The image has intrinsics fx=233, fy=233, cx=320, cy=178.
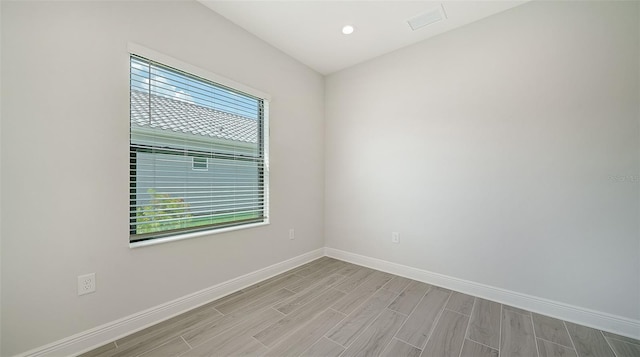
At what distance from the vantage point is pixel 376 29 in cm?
244

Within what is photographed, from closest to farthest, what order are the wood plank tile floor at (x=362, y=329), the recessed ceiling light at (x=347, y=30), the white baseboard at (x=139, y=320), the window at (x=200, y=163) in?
1. the white baseboard at (x=139, y=320)
2. the wood plank tile floor at (x=362, y=329)
3. the window at (x=200, y=163)
4. the recessed ceiling light at (x=347, y=30)

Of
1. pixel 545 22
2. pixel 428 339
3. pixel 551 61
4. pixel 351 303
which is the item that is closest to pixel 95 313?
pixel 351 303

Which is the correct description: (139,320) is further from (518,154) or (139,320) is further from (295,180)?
(518,154)

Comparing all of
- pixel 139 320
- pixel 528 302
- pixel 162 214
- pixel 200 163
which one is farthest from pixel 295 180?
pixel 528 302

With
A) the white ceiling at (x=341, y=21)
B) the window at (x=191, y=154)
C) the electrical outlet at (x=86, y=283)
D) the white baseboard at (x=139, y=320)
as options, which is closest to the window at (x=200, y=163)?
the window at (x=191, y=154)

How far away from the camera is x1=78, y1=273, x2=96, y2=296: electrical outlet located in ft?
4.87

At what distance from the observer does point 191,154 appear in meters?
2.06

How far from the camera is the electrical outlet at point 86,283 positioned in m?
1.48

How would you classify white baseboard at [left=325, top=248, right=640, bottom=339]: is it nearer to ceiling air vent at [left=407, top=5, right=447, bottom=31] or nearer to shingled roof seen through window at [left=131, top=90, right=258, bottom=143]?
shingled roof seen through window at [left=131, top=90, right=258, bottom=143]

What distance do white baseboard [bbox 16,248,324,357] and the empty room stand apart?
0.04 ft

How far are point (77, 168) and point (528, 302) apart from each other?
11.8 ft

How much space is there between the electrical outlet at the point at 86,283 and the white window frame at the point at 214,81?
260 mm

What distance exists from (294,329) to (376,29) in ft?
9.50

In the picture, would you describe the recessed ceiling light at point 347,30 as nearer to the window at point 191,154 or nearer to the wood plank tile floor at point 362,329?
the window at point 191,154
